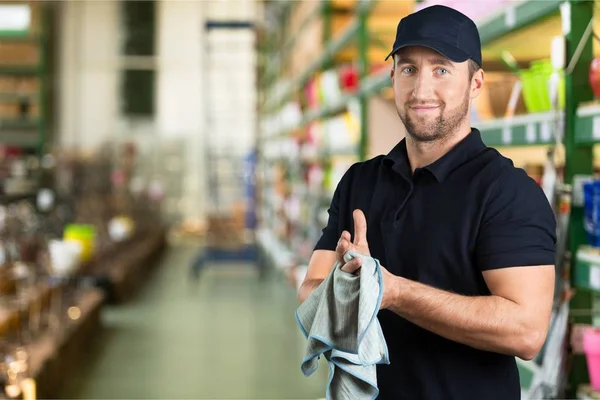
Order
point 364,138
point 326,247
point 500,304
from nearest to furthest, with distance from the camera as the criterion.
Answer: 1. point 500,304
2. point 326,247
3. point 364,138

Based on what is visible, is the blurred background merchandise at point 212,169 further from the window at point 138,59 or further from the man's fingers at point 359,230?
the man's fingers at point 359,230

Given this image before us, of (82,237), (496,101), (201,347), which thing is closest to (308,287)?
(496,101)

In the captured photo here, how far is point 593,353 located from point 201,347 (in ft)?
15.2

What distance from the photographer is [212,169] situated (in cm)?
1420

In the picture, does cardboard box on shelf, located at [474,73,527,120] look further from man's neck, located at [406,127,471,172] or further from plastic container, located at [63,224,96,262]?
plastic container, located at [63,224,96,262]

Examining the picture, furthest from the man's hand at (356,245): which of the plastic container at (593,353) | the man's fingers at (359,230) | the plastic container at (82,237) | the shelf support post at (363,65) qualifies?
the plastic container at (82,237)

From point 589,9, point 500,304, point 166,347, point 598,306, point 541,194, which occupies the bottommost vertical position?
point 166,347

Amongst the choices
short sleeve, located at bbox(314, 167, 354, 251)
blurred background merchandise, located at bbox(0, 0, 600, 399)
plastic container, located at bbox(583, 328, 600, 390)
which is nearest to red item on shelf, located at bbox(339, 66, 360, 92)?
blurred background merchandise, located at bbox(0, 0, 600, 399)

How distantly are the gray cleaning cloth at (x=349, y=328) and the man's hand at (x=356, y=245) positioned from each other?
0.04 ft

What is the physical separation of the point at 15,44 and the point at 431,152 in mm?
14407

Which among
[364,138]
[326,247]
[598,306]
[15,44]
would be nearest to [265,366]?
[364,138]

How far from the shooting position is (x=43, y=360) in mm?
4730

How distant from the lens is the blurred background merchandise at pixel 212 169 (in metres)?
2.72

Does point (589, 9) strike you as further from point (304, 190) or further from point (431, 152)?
point (304, 190)
